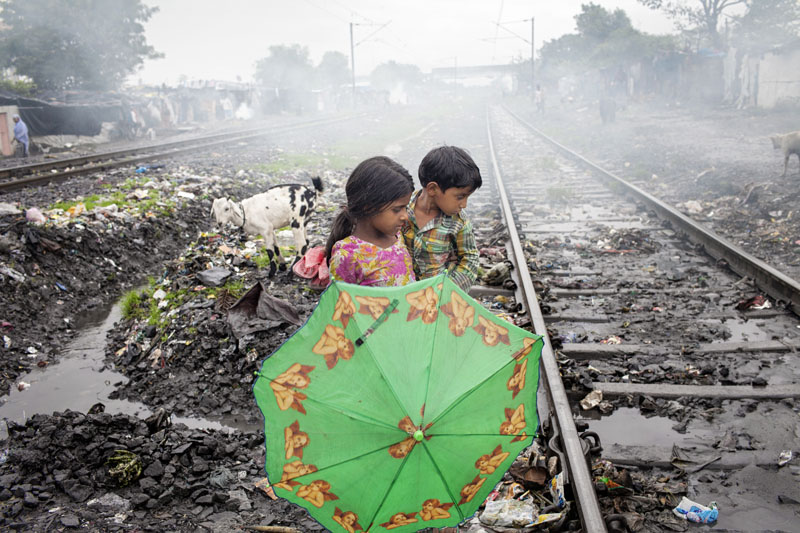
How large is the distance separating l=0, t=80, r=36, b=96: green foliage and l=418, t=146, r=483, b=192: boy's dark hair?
27.8 metres

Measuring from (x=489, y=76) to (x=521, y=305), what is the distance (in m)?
113

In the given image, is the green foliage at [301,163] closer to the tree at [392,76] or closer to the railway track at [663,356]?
the railway track at [663,356]

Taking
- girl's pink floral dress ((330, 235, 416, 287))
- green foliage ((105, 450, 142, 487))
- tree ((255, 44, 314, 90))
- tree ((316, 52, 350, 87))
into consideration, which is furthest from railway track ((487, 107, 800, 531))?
tree ((316, 52, 350, 87))

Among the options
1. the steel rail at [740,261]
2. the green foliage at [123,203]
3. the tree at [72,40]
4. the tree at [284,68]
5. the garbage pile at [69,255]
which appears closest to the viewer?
the steel rail at [740,261]

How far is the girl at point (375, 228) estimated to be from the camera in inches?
93.5

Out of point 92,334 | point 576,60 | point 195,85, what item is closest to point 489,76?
point 576,60

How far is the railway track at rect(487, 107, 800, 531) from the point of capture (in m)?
2.91

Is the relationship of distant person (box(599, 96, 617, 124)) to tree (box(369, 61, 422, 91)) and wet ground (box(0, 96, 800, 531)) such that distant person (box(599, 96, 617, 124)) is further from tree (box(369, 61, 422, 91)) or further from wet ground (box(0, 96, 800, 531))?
tree (box(369, 61, 422, 91))

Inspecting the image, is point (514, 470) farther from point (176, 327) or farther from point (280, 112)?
point (280, 112)

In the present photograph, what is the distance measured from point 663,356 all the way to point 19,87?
99.5 ft

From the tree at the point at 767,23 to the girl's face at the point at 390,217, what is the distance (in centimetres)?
2720

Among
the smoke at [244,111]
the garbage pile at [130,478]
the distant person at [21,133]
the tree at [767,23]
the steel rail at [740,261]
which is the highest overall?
the tree at [767,23]

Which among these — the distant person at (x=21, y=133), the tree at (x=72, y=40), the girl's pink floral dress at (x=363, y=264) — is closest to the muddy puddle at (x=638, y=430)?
the girl's pink floral dress at (x=363, y=264)

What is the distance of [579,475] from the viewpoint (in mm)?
2637
